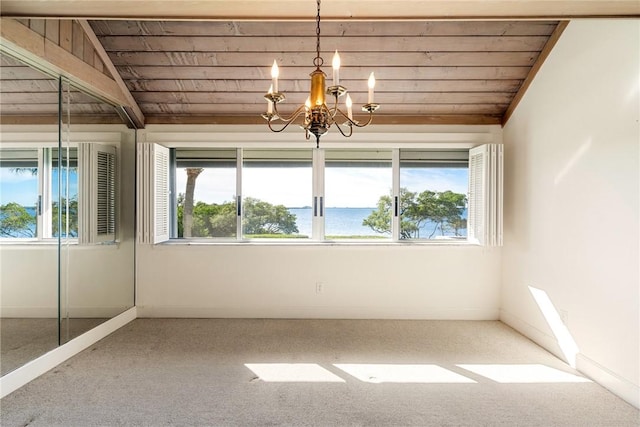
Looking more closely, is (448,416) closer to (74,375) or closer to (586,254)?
(586,254)

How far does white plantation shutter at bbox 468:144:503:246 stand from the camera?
150 inches

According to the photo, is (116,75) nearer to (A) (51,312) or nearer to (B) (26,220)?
(B) (26,220)

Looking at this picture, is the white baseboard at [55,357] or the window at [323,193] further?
the window at [323,193]

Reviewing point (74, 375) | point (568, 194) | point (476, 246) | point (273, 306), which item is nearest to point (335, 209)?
point (273, 306)

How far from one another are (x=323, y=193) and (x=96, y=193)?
2.36 meters

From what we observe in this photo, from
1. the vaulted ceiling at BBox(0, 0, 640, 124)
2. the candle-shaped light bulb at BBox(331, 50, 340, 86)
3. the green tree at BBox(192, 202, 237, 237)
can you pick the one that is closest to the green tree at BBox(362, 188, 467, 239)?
the vaulted ceiling at BBox(0, 0, 640, 124)

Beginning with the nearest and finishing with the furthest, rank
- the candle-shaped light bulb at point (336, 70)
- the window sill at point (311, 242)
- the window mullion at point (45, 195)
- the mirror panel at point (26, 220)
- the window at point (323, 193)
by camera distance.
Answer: the candle-shaped light bulb at point (336, 70)
the mirror panel at point (26, 220)
the window mullion at point (45, 195)
the window sill at point (311, 242)
the window at point (323, 193)

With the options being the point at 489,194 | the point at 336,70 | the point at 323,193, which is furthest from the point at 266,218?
the point at 336,70

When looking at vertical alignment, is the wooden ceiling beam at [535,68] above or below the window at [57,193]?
above

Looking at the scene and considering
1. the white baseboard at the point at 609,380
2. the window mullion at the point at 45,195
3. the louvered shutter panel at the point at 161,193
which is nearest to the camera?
the white baseboard at the point at 609,380

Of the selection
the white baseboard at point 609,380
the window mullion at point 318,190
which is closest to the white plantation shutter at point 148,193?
the window mullion at point 318,190

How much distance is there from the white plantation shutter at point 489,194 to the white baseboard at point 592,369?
93 centimetres

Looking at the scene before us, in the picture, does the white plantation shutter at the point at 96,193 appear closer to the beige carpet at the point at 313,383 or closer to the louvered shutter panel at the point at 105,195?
the louvered shutter panel at the point at 105,195

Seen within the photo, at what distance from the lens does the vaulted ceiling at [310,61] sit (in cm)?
313
